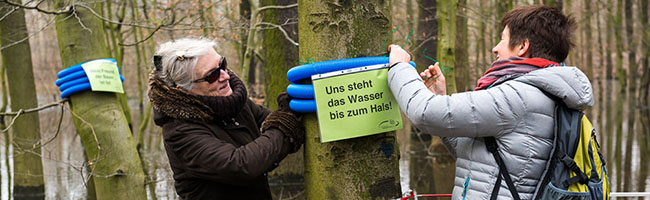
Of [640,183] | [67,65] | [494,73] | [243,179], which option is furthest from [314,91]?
[640,183]

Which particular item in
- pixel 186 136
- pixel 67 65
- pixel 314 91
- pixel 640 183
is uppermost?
pixel 67 65

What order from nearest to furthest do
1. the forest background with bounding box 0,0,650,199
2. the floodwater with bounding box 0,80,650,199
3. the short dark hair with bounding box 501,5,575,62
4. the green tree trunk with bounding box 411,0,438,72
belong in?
1. the short dark hair with bounding box 501,5,575,62
2. the forest background with bounding box 0,0,650,199
3. the floodwater with bounding box 0,80,650,199
4. the green tree trunk with bounding box 411,0,438,72

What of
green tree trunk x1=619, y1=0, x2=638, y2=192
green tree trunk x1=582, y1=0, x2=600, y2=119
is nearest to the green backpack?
green tree trunk x1=619, y1=0, x2=638, y2=192

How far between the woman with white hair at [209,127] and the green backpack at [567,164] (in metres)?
0.73

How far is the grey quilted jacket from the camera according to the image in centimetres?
175

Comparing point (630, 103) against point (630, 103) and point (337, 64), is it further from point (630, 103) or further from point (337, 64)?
point (337, 64)

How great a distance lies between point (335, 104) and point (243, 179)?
40cm

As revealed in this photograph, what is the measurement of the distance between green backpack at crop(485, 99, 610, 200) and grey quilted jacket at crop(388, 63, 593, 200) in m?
0.02

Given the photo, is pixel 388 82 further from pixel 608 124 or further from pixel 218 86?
pixel 608 124

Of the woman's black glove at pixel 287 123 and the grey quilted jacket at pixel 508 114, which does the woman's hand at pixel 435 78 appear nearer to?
the grey quilted jacket at pixel 508 114

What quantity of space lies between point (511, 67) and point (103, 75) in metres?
3.20

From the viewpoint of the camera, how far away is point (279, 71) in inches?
309

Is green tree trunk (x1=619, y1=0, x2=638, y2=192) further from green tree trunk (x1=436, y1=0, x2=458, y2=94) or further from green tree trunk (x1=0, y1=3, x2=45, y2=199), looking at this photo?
green tree trunk (x1=0, y1=3, x2=45, y2=199)

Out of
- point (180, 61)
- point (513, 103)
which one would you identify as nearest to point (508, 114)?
point (513, 103)
